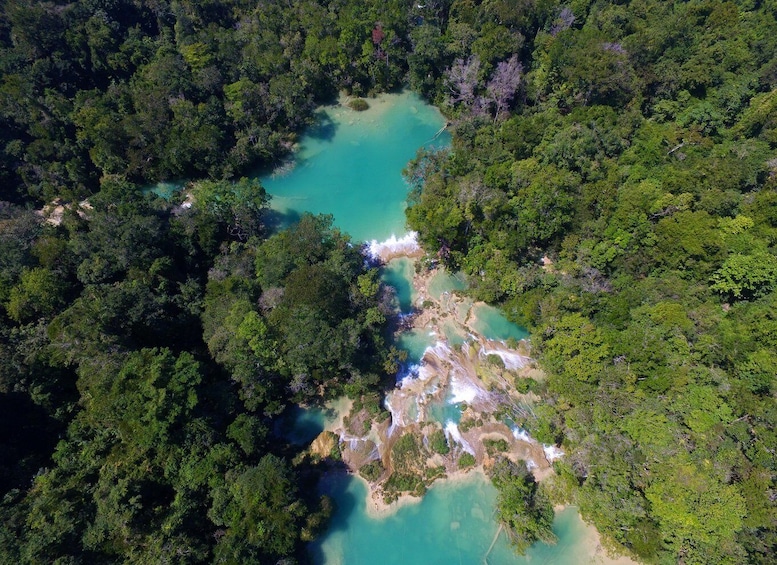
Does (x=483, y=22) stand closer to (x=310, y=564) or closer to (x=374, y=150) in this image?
(x=374, y=150)

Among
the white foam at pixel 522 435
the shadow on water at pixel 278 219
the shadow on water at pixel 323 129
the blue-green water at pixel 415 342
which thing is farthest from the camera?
the shadow on water at pixel 323 129

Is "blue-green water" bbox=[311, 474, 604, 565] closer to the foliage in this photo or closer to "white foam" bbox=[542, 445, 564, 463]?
the foliage

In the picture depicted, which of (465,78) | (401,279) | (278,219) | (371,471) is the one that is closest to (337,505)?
(371,471)

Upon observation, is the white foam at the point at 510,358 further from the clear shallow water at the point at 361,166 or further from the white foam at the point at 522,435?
the clear shallow water at the point at 361,166

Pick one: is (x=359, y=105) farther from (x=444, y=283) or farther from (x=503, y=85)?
(x=444, y=283)

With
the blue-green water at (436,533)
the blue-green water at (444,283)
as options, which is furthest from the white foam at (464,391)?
the blue-green water at (444,283)

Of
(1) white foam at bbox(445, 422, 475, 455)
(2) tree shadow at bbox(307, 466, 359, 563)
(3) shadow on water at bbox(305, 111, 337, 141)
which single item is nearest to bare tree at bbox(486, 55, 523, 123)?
(3) shadow on water at bbox(305, 111, 337, 141)

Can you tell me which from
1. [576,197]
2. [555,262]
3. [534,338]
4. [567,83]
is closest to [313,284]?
[534,338]

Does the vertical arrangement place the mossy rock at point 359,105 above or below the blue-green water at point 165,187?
above
